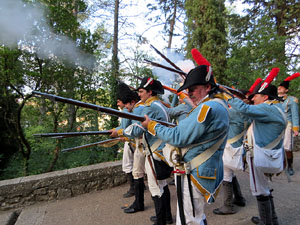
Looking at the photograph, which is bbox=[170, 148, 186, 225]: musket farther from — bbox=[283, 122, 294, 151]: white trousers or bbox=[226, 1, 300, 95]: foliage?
bbox=[226, 1, 300, 95]: foliage

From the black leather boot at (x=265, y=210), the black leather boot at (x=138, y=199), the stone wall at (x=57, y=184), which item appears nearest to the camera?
the black leather boot at (x=265, y=210)

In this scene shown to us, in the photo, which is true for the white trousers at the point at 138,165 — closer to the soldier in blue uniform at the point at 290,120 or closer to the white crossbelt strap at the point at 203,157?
the white crossbelt strap at the point at 203,157

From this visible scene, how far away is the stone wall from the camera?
4340mm

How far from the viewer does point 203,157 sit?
210 cm

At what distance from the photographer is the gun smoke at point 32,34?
5.14 metres

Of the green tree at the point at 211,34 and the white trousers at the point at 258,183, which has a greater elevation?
the green tree at the point at 211,34

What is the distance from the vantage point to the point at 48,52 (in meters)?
6.07

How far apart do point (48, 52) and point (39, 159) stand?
336cm

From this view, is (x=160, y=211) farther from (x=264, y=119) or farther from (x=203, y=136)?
(x=264, y=119)

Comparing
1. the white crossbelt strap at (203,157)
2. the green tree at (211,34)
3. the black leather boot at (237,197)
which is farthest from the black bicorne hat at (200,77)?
the green tree at (211,34)

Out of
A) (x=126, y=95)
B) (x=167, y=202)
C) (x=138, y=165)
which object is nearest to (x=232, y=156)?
(x=167, y=202)

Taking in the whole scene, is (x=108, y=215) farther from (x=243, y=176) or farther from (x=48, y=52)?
(x=48, y=52)

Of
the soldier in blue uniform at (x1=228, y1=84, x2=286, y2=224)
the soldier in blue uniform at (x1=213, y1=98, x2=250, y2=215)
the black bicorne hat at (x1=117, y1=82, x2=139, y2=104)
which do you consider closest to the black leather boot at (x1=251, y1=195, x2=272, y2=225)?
the soldier in blue uniform at (x1=228, y1=84, x2=286, y2=224)

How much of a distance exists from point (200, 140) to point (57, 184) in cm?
383
